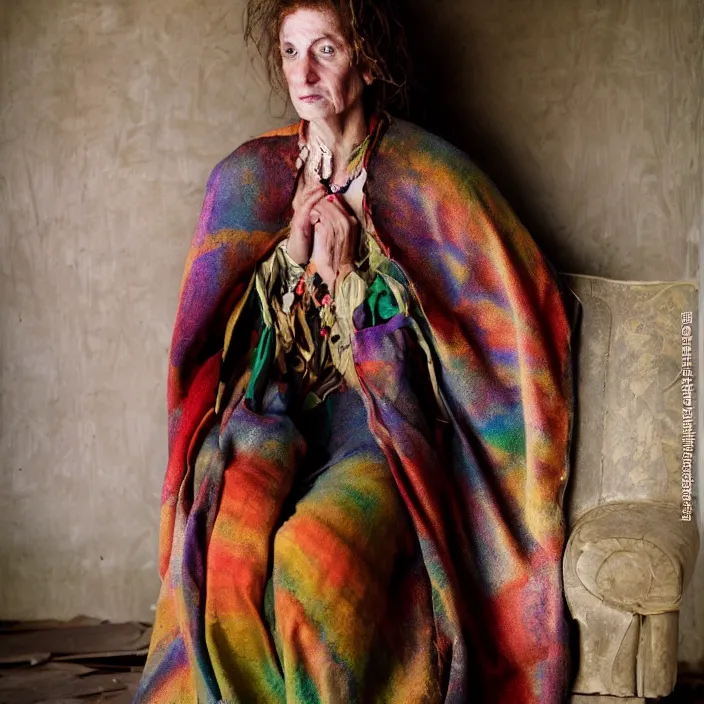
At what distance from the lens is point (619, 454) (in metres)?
1.98

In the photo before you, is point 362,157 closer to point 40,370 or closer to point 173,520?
point 173,520

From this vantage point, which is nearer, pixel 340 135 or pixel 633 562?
pixel 633 562

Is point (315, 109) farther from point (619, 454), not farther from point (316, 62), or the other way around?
point (619, 454)

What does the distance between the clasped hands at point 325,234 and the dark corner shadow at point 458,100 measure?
0.34 metres

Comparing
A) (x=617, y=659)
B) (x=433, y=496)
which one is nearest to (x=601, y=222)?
(x=433, y=496)

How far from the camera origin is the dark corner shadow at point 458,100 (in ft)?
7.22

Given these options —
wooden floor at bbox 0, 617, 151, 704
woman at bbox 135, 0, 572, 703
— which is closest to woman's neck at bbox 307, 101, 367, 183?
woman at bbox 135, 0, 572, 703

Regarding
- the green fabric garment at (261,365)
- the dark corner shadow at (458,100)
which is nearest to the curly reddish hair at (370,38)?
the dark corner shadow at (458,100)

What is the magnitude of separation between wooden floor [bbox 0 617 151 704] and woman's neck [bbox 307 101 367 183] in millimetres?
1188

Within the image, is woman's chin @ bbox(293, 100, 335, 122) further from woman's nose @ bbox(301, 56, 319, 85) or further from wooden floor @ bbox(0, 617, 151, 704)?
wooden floor @ bbox(0, 617, 151, 704)

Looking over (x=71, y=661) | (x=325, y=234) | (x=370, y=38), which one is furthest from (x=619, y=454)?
(x=71, y=661)

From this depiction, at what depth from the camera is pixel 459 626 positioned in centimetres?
174

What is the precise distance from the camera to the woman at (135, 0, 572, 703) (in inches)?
66.5

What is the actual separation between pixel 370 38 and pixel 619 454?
0.93 metres
